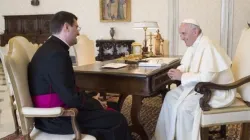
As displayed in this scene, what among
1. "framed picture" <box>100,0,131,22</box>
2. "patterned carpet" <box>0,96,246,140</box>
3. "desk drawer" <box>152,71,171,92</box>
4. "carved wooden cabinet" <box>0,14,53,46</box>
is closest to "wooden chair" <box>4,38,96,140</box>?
"desk drawer" <box>152,71,171,92</box>

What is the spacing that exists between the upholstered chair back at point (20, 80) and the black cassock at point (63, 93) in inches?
2.8

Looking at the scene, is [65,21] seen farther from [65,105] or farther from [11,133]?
[11,133]

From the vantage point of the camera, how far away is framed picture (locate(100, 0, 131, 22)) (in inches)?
317

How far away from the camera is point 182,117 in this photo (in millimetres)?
2566

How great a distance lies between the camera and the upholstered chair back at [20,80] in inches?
78.1

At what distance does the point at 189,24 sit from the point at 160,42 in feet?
5.28

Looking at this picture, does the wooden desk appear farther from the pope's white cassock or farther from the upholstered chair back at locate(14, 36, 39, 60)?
the upholstered chair back at locate(14, 36, 39, 60)

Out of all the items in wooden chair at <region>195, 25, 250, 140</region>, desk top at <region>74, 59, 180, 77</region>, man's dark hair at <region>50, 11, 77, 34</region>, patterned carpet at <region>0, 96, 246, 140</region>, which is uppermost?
man's dark hair at <region>50, 11, 77, 34</region>

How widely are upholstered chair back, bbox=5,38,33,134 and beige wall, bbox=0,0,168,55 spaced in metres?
5.95

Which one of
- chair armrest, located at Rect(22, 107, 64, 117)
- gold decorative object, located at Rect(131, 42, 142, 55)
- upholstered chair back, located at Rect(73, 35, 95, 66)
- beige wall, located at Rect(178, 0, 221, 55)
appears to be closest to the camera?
chair armrest, located at Rect(22, 107, 64, 117)

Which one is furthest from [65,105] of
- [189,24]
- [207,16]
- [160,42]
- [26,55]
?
[207,16]

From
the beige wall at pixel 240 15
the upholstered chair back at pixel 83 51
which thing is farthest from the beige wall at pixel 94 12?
the upholstered chair back at pixel 83 51

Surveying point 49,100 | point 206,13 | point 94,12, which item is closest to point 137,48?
point 49,100

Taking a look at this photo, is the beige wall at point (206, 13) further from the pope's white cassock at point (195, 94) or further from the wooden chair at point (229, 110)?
the pope's white cassock at point (195, 94)
